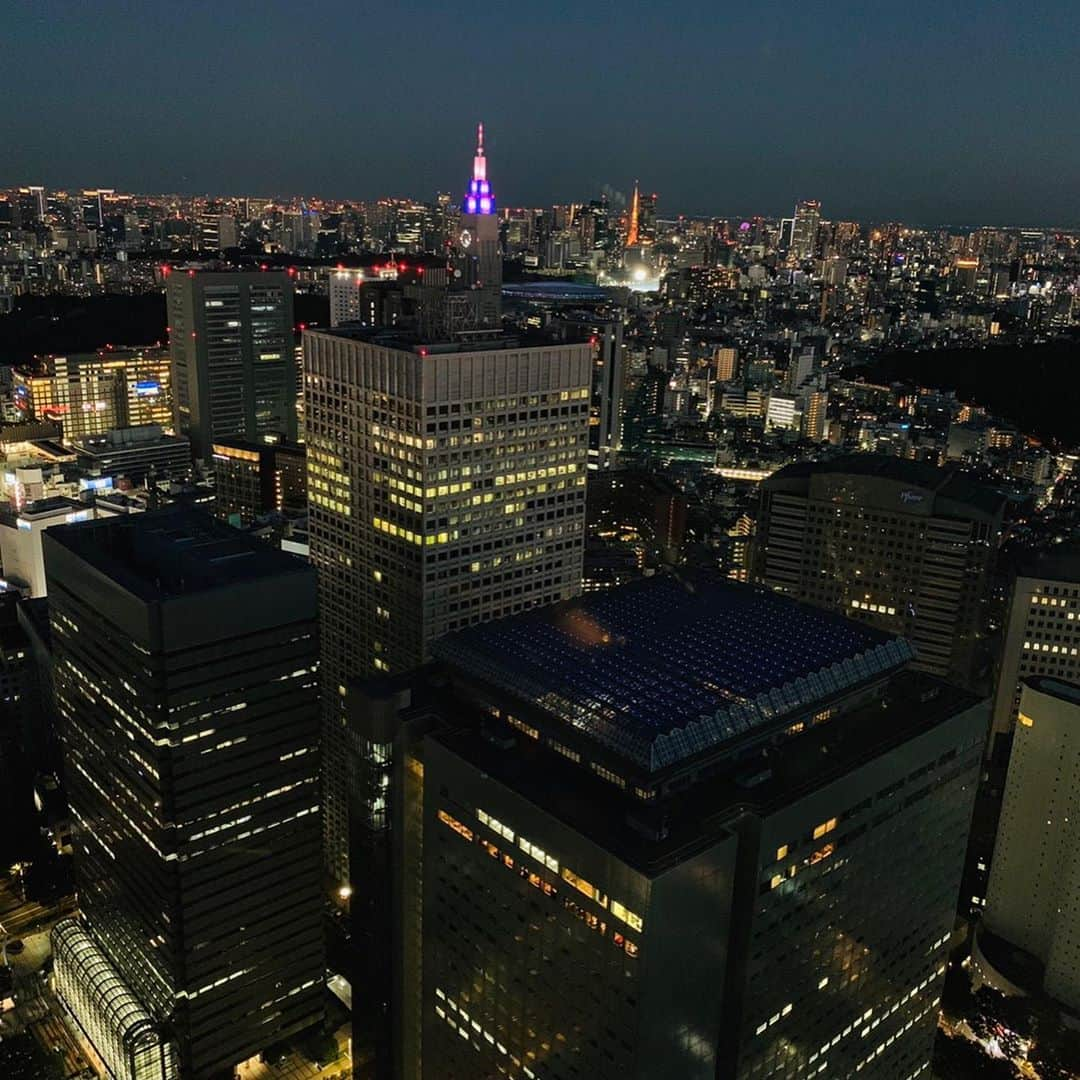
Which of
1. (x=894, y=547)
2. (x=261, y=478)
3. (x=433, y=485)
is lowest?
(x=261, y=478)

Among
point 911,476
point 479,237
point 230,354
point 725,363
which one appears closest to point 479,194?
point 479,237

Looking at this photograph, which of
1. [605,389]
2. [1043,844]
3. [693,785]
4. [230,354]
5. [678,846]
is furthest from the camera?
[605,389]

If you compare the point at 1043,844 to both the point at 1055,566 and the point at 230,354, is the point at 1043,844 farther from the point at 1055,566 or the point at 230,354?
the point at 230,354

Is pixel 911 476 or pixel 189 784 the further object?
pixel 911 476

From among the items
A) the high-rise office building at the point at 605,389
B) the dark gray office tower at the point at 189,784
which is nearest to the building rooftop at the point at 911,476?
the dark gray office tower at the point at 189,784

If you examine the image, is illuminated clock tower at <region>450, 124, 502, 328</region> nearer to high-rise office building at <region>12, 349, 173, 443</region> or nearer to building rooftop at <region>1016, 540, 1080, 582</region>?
building rooftop at <region>1016, 540, 1080, 582</region>

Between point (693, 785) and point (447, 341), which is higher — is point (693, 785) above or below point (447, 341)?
below

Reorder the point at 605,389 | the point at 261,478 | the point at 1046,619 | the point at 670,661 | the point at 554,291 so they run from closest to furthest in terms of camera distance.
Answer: the point at 670,661, the point at 1046,619, the point at 261,478, the point at 605,389, the point at 554,291

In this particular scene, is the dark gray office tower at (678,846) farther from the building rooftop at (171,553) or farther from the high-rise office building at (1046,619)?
the high-rise office building at (1046,619)
